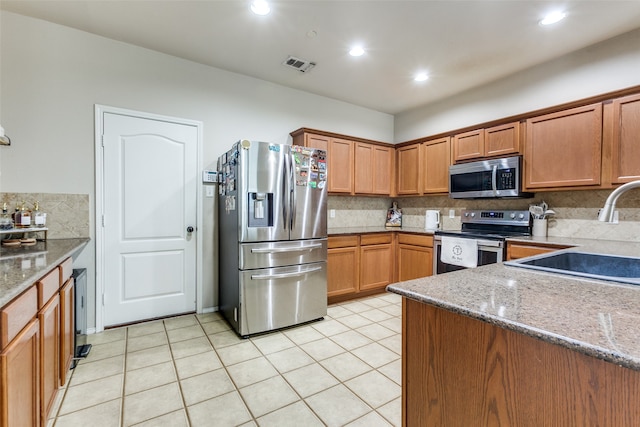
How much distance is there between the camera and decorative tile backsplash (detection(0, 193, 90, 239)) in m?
2.42

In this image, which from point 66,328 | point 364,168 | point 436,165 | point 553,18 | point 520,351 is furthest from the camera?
point 364,168

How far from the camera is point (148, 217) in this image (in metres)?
2.92

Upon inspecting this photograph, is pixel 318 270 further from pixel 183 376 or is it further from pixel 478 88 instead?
pixel 478 88

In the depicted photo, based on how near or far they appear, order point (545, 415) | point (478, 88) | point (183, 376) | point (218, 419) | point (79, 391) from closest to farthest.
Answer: point (545, 415) < point (218, 419) < point (79, 391) < point (183, 376) < point (478, 88)

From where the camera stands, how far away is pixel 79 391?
183 centimetres

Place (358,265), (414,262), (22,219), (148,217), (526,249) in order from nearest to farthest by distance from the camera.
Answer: (22,219), (526,249), (148,217), (358,265), (414,262)

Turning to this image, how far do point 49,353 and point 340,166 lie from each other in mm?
3219

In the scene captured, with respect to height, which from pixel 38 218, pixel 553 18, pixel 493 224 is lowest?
pixel 493 224

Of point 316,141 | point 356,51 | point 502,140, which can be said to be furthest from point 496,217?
point 356,51

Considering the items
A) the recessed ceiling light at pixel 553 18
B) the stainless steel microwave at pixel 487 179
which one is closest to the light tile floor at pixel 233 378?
the stainless steel microwave at pixel 487 179

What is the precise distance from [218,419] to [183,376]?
560 mm

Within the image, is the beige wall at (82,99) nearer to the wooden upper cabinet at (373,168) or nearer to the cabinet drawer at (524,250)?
the wooden upper cabinet at (373,168)

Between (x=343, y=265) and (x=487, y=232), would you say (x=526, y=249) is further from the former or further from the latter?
(x=343, y=265)

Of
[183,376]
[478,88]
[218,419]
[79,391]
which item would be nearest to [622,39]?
[478,88]
